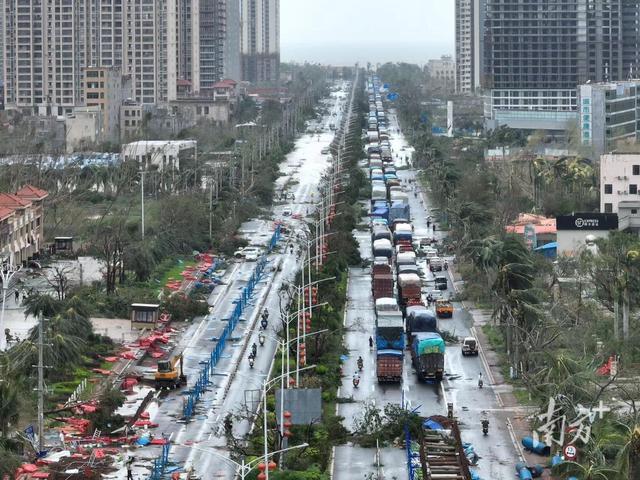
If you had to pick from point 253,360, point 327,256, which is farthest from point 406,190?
point 253,360

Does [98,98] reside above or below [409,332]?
above

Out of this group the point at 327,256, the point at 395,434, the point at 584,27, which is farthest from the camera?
the point at 584,27

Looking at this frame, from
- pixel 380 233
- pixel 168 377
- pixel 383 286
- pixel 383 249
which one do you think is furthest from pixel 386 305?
pixel 380 233

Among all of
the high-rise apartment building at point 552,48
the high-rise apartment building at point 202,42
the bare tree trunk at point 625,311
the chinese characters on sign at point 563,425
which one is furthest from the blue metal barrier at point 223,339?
the high-rise apartment building at point 202,42

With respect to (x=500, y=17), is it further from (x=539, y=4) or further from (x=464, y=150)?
(x=464, y=150)

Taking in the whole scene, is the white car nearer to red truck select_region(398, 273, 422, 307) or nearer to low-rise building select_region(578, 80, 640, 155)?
red truck select_region(398, 273, 422, 307)

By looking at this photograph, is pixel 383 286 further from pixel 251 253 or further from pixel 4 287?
pixel 251 253

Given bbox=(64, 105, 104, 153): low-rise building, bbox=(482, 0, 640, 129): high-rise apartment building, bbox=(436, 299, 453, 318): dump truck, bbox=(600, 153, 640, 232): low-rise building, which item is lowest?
bbox=(436, 299, 453, 318): dump truck

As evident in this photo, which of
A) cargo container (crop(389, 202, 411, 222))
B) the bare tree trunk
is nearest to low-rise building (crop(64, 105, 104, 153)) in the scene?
cargo container (crop(389, 202, 411, 222))
